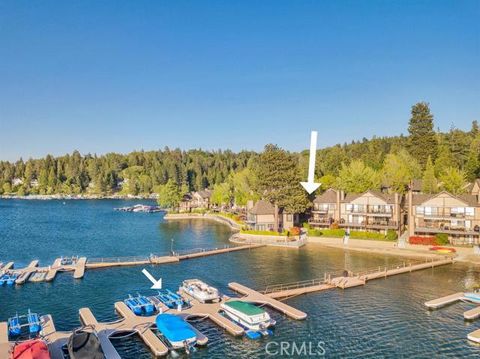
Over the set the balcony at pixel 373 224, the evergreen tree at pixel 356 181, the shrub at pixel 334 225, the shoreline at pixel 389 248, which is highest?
the evergreen tree at pixel 356 181

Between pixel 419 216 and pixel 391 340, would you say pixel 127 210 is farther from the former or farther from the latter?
pixel 391 340

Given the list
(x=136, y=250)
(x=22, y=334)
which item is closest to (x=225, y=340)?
(x=22, y=334)

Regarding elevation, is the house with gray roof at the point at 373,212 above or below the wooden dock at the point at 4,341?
above

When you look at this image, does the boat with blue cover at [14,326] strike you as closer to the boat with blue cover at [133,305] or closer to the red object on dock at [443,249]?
the boat with blue cover at [133,305]

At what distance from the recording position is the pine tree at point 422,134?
122m

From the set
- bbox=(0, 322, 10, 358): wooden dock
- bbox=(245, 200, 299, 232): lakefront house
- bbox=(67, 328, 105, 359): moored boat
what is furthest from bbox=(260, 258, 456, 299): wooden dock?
bbox=(245, 200, 299, 232): lakefront house

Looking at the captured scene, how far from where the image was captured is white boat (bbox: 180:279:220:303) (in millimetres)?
41156

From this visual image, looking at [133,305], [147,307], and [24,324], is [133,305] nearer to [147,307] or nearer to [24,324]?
[147,307]

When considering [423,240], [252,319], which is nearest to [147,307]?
[252,319]

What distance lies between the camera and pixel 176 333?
3148cm

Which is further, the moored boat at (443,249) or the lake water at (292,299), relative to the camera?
the moored boat at (443,249)

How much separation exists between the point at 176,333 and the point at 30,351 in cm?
1019

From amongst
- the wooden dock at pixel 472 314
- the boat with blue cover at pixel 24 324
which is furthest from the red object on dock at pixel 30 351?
the wooden dock at pixel 472 314

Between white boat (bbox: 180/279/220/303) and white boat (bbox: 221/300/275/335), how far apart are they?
4.12 metres
